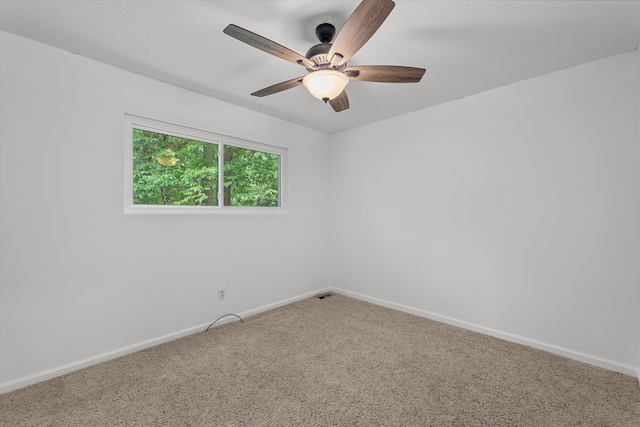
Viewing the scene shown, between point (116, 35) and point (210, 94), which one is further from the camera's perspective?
point (210, 94)

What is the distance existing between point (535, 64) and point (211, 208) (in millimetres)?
3098

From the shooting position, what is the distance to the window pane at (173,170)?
2432 mm

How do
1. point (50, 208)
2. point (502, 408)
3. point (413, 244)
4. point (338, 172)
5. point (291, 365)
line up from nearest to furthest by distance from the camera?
point (502, 408), point (50, 208), point (291, 365), point (413, 244), point (338, 172)

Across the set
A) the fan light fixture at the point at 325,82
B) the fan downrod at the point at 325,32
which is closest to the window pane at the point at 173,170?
the fan light fixture at the point at 325,82

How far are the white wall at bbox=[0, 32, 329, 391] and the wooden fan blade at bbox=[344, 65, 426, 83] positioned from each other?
1.68m

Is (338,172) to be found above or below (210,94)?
below

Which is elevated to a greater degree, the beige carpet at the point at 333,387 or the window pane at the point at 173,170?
the window pane at the point at 173,170

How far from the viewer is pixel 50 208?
76.4 inches

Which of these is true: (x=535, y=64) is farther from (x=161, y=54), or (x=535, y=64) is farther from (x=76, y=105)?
(x=76, y=105)

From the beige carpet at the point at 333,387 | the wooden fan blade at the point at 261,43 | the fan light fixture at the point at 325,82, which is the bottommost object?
the beige carpet at the point at 333,387

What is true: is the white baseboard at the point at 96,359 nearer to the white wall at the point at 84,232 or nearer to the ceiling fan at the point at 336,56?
the white wall at the point at 84,232

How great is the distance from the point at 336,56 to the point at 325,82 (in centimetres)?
15

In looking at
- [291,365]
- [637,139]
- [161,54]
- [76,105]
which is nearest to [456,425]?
[291,365]

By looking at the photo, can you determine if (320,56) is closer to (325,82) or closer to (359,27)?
(325,82)
